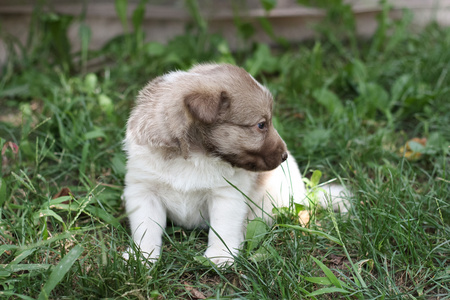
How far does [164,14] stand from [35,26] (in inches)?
66.3

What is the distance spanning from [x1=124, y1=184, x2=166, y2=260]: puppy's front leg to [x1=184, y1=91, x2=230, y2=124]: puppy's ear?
727 millimetres

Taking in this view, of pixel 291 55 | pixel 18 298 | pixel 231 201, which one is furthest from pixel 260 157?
pixel 291 55

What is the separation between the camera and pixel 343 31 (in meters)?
6.82

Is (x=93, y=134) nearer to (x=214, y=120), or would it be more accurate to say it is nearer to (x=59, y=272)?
(x=214, y=120)

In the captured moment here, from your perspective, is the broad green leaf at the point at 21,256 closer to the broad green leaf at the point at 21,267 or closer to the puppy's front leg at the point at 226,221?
the broad green leaf at the point at 21,267

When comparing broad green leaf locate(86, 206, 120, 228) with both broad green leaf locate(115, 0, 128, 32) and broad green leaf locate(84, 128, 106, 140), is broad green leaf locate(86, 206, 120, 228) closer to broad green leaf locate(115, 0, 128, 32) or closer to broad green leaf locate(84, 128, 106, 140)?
broad green leaf locate(84, 128, 106, 140)

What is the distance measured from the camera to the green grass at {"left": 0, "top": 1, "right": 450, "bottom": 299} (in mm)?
2947

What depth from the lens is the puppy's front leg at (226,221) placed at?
130 inches

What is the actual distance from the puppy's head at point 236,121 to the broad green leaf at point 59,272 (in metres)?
1.05

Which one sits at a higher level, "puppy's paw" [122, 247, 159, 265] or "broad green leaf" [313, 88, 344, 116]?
"broad green leaf" [313, 88, 344, 116]

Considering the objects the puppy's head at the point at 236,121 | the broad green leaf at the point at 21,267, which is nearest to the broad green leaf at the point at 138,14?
the puppy's head at the point at 236,121

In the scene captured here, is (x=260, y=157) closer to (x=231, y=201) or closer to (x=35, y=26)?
(x=231, y=201)

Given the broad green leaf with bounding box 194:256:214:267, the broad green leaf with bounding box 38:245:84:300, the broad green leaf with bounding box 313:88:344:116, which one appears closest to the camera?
the broad green leaf with bounding box 38:245:84:300

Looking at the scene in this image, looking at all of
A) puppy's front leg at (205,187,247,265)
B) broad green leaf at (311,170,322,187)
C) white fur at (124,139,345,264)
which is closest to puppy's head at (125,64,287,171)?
white fur at (124,139,345,264)
